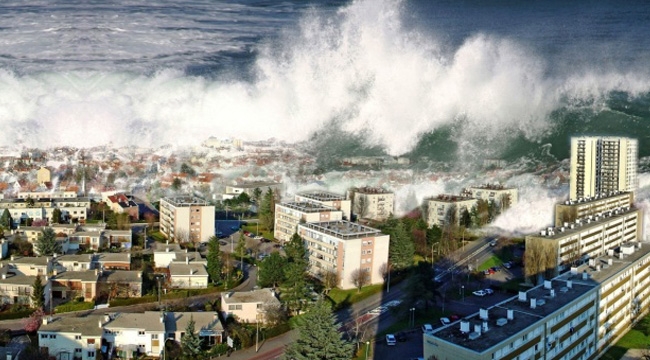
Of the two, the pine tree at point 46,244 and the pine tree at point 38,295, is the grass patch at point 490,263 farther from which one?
the pine tree at point 46,244

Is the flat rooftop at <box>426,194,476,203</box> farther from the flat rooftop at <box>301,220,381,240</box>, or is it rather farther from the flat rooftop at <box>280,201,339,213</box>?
the flat rooftop at <box>301,220,381,240</box>

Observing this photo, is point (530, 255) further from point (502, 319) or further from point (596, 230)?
point (502, 319)

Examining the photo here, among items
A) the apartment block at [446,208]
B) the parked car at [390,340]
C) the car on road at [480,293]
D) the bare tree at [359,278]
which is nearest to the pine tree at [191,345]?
the parked car at [390,340]

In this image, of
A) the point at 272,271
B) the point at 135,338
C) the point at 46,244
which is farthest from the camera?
the point at 46,244

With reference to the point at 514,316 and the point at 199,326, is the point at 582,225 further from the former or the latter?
the point at 199,326

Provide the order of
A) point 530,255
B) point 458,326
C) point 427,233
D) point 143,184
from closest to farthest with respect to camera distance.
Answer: point 458,326, point 530,255, point 427,233, point 143,184

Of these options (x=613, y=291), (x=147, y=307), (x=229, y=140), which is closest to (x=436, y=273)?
(x=613, y=291)

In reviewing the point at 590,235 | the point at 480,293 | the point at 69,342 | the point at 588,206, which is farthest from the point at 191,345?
the point at 588,206
